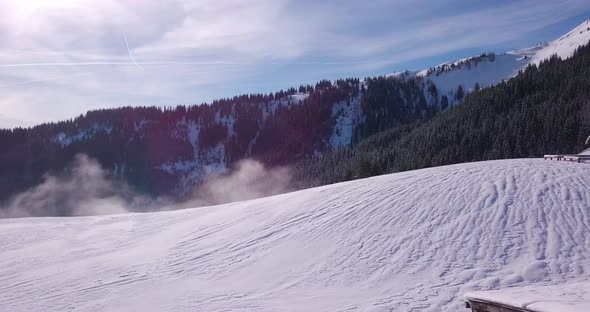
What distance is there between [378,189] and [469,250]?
6.02 meters

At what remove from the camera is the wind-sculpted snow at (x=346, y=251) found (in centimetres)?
1045

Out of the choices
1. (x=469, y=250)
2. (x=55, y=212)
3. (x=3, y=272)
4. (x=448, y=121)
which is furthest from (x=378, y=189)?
(x=55, y=212)

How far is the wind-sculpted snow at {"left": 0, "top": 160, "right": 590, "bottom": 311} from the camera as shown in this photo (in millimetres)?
10453

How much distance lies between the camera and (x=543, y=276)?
9953 millimetres

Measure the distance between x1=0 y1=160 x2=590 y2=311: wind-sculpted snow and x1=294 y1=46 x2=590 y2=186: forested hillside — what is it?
1746 inches

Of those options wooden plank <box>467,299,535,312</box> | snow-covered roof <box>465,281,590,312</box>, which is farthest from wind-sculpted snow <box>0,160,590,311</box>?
snow-covered roof <box>465,281,590,312</box>

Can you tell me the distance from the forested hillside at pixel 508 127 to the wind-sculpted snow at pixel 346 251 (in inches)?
1746

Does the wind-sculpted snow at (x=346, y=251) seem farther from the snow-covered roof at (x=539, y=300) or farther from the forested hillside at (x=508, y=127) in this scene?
the forested hillside at (x=508, y=127)

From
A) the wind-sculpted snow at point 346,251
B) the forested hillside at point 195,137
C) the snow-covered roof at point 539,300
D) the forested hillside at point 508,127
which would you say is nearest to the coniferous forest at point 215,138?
the forested hillside at point 195,137

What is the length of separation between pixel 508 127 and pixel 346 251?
82675 millimetres

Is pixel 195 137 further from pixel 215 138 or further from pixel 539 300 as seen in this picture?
pixel 539 300

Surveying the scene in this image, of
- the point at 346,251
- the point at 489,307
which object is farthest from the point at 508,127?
the point at 489,307

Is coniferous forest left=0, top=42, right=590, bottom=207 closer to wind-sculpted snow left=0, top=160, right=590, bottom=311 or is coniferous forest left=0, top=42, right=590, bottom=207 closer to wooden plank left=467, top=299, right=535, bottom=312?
wind-sculpted snow left=0, top=160, right=590, bottom=311

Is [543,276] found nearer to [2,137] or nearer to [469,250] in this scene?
[469,250]
